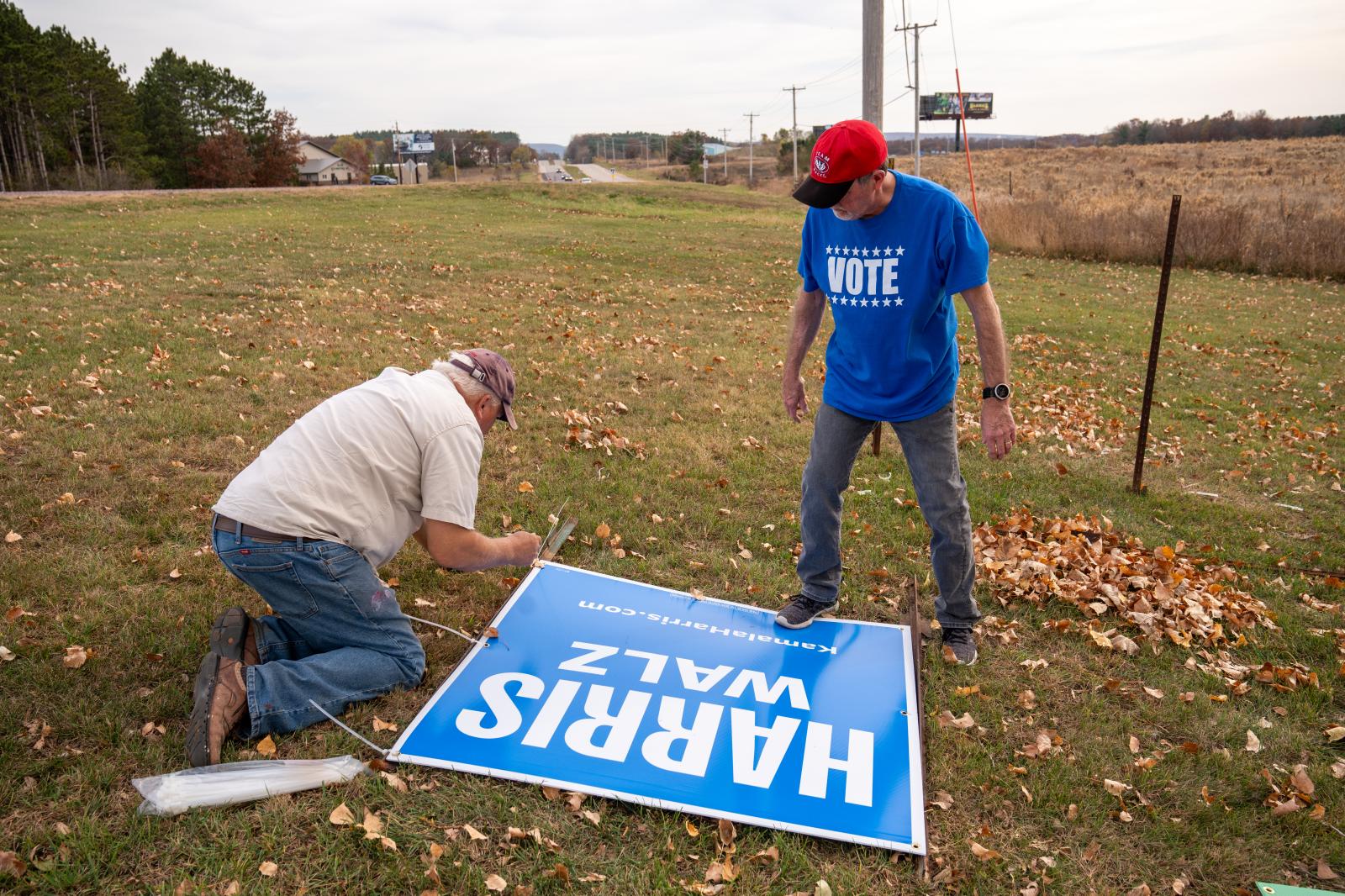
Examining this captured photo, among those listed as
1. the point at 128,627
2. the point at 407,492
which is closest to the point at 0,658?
the point at 128,627

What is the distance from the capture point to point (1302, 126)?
226 feet

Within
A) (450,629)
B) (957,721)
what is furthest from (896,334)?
(450,629)

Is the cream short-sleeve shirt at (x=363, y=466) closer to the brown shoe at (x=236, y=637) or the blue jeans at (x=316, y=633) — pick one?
the blue jeans at (x=316, y=633)

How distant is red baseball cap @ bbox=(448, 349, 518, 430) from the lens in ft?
10.8

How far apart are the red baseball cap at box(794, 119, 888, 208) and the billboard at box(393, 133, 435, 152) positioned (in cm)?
9662

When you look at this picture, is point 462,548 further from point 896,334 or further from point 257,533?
point 896,334

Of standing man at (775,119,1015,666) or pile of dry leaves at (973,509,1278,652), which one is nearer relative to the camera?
standing man at (775,119,1015,666)

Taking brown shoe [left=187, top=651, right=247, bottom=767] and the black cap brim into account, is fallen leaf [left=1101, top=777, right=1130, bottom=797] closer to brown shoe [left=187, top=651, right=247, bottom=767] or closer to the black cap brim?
the black cap brim

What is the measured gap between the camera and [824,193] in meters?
3.30

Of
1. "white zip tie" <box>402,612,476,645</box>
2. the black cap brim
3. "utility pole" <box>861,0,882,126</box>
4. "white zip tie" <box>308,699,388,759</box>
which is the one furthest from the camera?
"utility pole" <box>861,0,882,126</box>

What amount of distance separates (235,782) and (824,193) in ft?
9.97

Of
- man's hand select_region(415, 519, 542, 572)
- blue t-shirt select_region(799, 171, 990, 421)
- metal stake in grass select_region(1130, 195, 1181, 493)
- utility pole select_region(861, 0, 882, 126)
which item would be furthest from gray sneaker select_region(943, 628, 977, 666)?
utility pole select_region(861, 0, 882, 126)

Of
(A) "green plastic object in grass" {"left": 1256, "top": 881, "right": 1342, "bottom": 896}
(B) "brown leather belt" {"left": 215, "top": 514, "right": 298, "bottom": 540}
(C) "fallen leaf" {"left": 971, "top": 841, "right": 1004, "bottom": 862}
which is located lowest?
(A) "green plastic object in grass" {"left": 1256, "top": 881, "right": 1342, "bottom": 896}

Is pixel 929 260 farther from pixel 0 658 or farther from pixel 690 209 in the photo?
pixel 690 209
